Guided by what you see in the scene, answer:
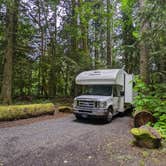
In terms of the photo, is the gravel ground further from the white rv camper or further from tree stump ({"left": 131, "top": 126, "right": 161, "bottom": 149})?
the white rv camper

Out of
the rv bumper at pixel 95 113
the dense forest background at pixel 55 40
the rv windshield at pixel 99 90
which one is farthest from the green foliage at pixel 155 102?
the dense forest background at pixel 55 40

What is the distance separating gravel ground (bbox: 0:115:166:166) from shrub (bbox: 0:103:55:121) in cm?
174

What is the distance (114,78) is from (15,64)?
1144cm

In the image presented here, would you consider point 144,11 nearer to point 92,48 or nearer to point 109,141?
point 109,141

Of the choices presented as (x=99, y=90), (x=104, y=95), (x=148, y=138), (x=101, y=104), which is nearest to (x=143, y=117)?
(x=101, y=104)

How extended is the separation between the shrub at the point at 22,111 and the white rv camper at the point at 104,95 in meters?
2.31

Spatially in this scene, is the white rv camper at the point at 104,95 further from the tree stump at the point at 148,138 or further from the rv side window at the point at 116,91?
the tree stump at the point at 148,138

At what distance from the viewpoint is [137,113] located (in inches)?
350

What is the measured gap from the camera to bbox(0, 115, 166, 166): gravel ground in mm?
4977

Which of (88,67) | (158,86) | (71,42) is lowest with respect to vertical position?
(158,86)

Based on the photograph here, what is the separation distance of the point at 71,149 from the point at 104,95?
547cm

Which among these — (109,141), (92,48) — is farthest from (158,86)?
(92,48)

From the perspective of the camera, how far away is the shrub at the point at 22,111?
9883 millimetres

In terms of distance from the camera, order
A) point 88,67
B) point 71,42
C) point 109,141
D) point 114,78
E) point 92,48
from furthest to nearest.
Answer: point 92,48, point 71,42, point 88,67, point 114,78, point 109,141
